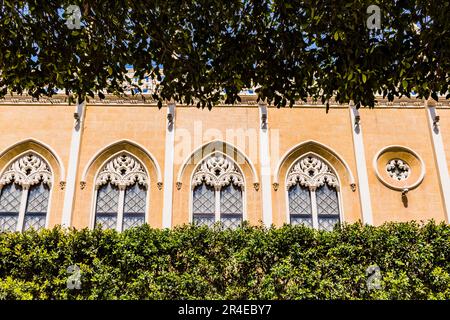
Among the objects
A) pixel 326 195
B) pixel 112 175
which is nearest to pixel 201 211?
pixel 112 175

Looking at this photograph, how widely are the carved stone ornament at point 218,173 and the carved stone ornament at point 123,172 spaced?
1.82m

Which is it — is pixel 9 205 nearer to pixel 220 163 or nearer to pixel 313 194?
pixel 220 163

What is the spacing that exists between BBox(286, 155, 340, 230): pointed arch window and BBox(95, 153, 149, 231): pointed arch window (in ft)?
15.9

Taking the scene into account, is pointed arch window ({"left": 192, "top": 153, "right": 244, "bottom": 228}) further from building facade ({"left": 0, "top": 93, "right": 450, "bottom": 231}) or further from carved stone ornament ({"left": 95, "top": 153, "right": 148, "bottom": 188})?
carved stone ornament ({"left": 95, "top": 153, "right": 148, "bottom": 188})

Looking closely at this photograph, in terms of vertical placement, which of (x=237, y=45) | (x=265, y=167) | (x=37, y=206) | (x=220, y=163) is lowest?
(x=37, y=206)

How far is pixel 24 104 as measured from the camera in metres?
16.5

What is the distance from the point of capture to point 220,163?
1605 centimetres

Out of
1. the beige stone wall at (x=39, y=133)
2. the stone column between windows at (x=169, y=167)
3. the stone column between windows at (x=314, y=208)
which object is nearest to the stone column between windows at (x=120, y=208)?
the stone column between windows at (x=169, y=167)

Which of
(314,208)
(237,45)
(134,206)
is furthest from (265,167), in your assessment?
(237,45)

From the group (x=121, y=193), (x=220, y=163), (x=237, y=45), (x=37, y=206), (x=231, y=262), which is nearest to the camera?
(x=237, y=45)

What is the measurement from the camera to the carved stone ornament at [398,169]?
16.0 metres

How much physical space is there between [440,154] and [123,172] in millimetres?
10534

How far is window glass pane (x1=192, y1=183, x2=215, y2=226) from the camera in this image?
15273mm
